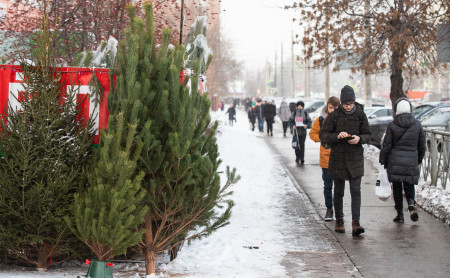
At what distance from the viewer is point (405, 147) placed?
8289 millimetres

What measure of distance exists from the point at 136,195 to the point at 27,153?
0.93 m

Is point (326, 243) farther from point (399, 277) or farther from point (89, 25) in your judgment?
point (89, 25)

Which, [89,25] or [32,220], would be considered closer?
[32,220]

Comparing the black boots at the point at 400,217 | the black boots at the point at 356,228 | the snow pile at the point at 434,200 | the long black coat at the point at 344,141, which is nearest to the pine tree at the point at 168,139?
the long black coat at the point at 344,141

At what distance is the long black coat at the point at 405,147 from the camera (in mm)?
8266

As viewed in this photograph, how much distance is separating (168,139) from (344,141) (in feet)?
10.1

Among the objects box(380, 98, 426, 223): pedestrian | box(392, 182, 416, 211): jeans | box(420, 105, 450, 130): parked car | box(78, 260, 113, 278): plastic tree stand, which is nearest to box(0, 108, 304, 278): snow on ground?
box(78, 260, 113, 278): plastic tree stand

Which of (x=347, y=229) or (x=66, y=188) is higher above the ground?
(x=66, y=188)

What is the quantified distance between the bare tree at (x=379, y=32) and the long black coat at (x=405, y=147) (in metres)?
7.87

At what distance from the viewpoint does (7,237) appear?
5.34 metres

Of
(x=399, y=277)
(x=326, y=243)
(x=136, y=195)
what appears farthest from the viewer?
(x=326, y=243)

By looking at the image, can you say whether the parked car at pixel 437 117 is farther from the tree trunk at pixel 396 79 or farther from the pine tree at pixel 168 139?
the pine tree at pixel 168 139

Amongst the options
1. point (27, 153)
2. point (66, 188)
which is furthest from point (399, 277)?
point (27, 153)

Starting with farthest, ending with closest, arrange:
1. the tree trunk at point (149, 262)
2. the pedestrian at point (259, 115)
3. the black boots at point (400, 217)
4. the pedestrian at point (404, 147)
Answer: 1. the pedestrian at point (259, 115)
2. the black boots at point (400, 217)
3. the pedestrian at point (404, 147)
4. the tree trunk at point (149, 262)
